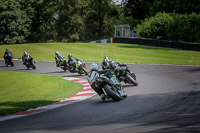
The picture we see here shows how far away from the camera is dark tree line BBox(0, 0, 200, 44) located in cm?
6394

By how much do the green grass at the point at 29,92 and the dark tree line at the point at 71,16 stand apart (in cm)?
4791

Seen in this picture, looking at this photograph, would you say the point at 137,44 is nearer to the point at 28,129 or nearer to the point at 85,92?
the point at 85,92

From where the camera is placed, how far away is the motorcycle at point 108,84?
9852 millimetres

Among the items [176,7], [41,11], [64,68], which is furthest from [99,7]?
[64,68]

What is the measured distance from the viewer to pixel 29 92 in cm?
1371

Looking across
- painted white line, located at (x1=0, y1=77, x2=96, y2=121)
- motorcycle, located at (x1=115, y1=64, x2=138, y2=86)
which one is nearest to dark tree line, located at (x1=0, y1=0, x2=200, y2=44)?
motorcycle, located at (x1=115, y1=64, x2=138, y2=86)

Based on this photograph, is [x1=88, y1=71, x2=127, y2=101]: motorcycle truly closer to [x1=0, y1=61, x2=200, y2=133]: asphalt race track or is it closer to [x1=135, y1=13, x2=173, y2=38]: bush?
[x1=0, y1=61, x2=200, y2=133]: asphalt race track

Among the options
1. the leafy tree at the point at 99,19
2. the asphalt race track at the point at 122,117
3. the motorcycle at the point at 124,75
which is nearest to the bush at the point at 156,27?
the leafy tree at the point at 99,19

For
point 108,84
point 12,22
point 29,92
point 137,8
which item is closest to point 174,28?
point 137,8

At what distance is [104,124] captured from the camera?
6828 millimetres

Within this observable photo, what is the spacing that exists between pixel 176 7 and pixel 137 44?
18.4 meters

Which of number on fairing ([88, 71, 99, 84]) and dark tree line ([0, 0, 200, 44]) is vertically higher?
dark tree line ([0, 0, 200, 44])

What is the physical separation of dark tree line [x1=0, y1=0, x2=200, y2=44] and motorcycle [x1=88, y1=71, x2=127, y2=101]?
177ft

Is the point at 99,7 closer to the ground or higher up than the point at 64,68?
higher up
